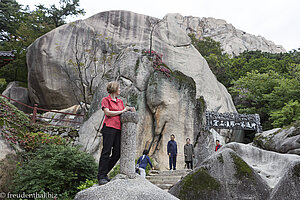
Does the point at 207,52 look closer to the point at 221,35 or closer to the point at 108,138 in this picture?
the point at 221,35

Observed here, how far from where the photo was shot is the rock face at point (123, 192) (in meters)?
3.31

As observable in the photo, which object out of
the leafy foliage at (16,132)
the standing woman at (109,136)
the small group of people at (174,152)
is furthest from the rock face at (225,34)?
the standing woman at (109,136)

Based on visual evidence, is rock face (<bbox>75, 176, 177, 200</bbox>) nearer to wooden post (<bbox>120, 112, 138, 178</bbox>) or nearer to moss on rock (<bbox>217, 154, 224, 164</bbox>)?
wooden post (<bbox>120, 112, 138, 178</bbox>)

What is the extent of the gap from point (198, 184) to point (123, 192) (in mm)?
2255

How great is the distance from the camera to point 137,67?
12016 millimetres

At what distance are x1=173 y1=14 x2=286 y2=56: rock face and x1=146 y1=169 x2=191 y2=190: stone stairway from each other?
38.6 meters

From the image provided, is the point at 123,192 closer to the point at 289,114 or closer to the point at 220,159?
the point at 220,159

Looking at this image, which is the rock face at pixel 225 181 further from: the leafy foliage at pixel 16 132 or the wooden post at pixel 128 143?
the leafy foliage at pixel 16 132

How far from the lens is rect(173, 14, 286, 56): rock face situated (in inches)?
1789

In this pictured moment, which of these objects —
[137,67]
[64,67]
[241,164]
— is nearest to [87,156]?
[241,164]

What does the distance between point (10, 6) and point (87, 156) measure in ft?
74.0

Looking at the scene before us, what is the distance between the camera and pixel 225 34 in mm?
46906

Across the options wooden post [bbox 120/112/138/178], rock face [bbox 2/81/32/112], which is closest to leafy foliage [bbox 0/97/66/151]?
wooden post [bbox 120/112/138/178]

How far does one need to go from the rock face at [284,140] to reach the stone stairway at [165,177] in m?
4.89
